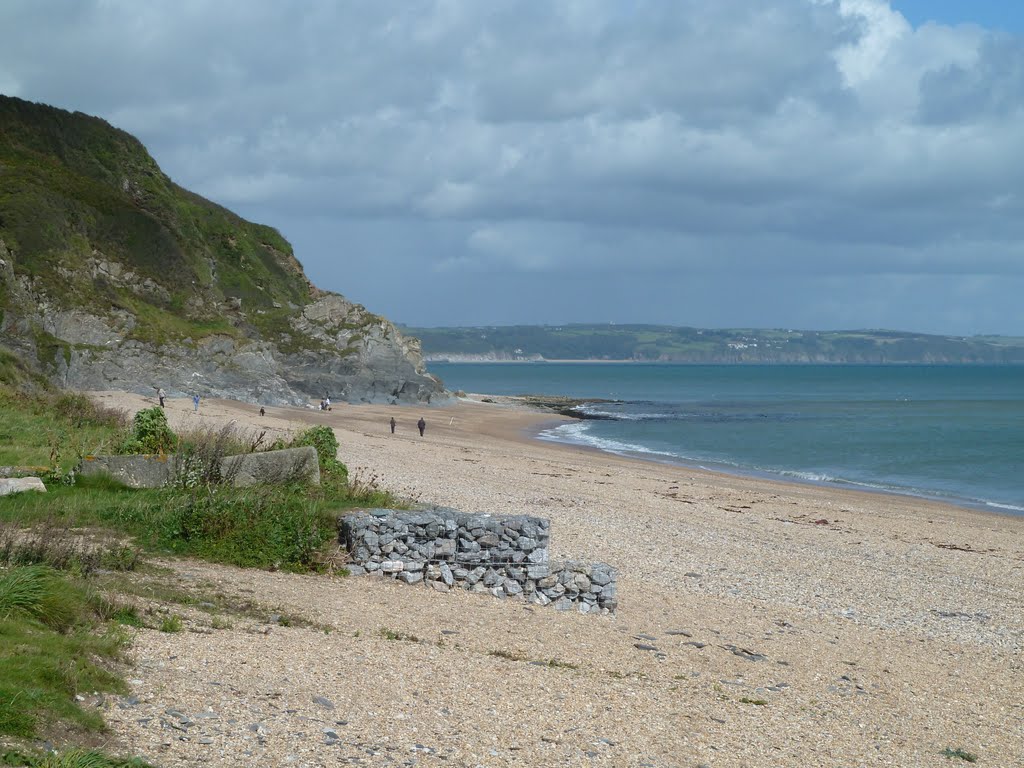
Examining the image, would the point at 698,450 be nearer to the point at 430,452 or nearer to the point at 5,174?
the point at 430,452

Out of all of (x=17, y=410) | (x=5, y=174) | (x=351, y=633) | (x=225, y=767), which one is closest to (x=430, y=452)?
(x=17, y=410)

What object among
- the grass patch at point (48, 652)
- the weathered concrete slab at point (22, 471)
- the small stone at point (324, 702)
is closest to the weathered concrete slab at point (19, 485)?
the weathered concrete slab at point (22, 471)

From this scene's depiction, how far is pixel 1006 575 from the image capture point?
1936cm

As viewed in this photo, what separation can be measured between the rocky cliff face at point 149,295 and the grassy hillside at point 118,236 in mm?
109

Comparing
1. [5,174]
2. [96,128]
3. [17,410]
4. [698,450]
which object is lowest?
[698,450]

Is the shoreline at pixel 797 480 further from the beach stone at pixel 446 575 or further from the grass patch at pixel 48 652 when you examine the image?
the grass patch at pixel 48 652

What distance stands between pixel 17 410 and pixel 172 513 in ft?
33.8

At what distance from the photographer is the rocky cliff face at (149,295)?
168 feet

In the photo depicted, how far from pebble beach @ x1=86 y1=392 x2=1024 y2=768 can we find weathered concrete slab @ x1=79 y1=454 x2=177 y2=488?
3012mm

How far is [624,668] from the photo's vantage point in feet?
33.3

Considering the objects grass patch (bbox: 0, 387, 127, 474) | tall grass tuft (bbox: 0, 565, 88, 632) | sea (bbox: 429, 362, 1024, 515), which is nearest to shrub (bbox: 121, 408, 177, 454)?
grass patch (bbox: 0, 387, 127, 474)

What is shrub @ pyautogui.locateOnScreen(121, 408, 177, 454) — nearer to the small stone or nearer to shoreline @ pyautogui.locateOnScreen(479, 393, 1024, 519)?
the small stone

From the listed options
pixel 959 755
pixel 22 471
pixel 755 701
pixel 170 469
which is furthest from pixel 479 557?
pixel 22 471

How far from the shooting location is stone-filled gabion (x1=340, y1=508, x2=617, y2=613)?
477 inches
